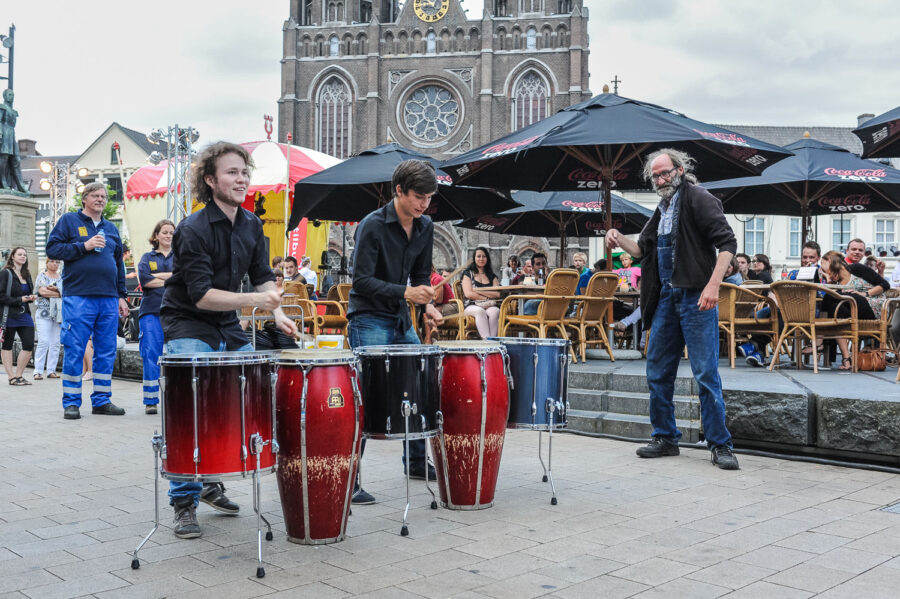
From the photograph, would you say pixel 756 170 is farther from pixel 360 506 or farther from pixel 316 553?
pixel 316 553

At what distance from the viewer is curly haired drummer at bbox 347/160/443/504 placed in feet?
14.9

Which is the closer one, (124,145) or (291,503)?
(291,503)

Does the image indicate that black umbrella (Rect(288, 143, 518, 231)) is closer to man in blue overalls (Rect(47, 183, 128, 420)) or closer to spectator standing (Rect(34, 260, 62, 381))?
man in blue overalls (Rect(47, 183, 128, 420))

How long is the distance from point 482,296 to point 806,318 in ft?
12.1

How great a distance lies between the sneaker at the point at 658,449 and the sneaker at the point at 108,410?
523 centimetres

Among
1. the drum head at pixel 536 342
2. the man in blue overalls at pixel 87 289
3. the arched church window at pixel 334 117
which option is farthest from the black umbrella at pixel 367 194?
the arched church window at pixel 334 117

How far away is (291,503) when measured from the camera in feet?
12.3

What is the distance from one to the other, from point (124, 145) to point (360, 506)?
59354 mm

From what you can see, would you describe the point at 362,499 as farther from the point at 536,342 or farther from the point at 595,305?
the point at 595,305

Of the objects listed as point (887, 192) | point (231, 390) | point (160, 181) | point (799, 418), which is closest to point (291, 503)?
point (231, 390)

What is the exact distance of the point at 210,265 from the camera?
3865mm

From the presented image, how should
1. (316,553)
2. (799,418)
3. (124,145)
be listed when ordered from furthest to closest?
(124,145)
(799,418)
(316,553)

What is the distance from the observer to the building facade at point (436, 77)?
46750mm

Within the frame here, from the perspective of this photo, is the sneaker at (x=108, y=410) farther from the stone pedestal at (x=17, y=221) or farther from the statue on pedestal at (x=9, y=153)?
the statue on pedestal at (x=9, y=153)
